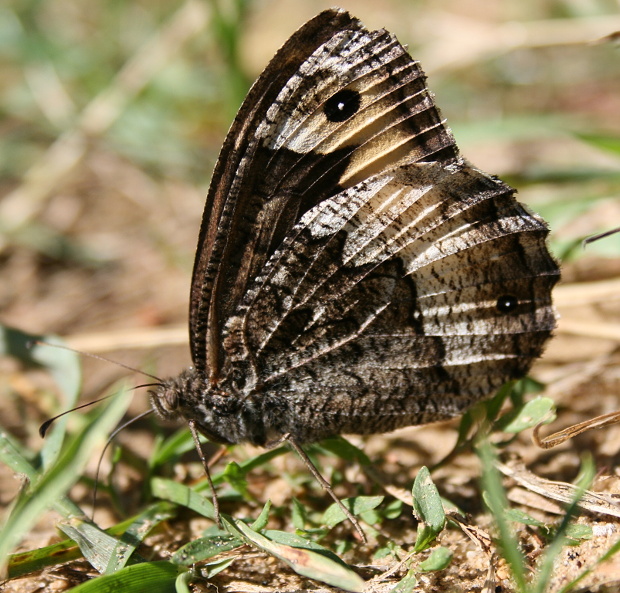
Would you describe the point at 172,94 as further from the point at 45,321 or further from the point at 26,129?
the point at 45,321

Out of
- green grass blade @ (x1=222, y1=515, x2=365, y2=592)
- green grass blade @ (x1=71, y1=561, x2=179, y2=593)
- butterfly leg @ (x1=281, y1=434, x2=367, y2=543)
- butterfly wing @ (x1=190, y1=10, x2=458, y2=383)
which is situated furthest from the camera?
butterfly wing @ (x1=190, y1=10, x2=458, y2=383)

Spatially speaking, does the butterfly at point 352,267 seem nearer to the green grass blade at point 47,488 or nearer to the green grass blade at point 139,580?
the green grass blade at point 47,488

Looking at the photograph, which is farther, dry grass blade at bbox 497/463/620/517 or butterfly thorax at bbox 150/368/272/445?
butterfly thorax at bbox 150/368/272/445

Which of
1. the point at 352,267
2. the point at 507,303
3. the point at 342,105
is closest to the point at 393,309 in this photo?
the point at 352,267

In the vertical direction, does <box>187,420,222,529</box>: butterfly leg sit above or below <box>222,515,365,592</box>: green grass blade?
above

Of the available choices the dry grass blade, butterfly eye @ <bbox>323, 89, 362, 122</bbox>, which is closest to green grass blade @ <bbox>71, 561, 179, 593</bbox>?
the dry grass blade

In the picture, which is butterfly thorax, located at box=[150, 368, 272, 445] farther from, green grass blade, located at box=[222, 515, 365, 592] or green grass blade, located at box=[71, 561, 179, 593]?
green grass blade, located at box=[71, 561, 179, 593]

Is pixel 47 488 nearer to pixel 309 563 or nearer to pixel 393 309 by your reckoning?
pixel 309 563

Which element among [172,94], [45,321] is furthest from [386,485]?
[172,94]
